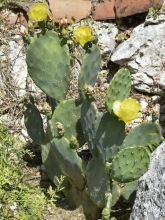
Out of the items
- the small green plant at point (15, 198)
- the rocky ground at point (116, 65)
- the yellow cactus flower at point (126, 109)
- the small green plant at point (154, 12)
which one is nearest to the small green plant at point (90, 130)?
the yellow cactus flower at point (126, 109)

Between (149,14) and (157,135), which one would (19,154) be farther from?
(149,14)

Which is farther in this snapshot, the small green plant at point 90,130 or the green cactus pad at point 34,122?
the green cactus pad at point 34,122

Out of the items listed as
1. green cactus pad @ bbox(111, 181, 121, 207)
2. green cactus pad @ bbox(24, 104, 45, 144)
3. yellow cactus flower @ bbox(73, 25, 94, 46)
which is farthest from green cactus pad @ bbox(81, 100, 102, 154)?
green cactus pad @ bbox(24, 104, 45, 144)

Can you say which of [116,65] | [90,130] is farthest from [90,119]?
[116,65]

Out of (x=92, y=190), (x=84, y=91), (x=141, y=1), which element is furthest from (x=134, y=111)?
(x=141, y=1)

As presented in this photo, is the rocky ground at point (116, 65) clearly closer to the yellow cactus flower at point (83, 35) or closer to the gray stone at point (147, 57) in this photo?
the gray stone at point (147, 57)

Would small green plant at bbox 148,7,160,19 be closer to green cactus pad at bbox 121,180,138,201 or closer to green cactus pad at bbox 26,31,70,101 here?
green cactus pad at bbox 26,31,70,101
